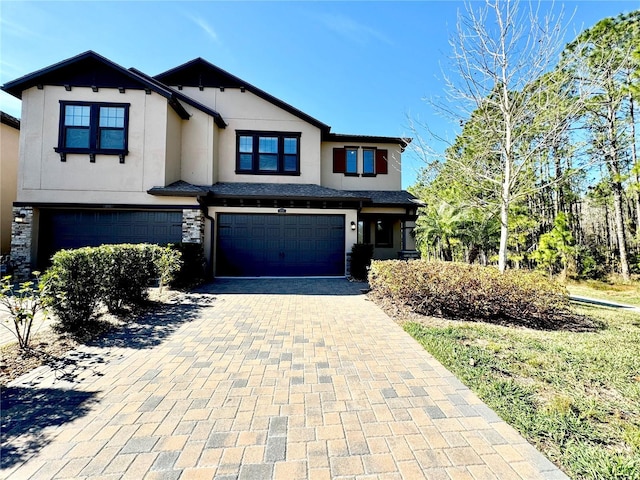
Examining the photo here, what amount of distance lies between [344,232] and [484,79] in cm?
653

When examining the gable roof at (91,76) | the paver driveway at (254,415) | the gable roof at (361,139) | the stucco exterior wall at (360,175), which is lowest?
the paver driveway at (254,415)

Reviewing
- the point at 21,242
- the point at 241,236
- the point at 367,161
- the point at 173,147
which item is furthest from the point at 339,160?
the point at 21,242

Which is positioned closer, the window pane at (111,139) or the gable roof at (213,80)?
the window pane at (111,139)

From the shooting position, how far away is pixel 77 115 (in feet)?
33.4

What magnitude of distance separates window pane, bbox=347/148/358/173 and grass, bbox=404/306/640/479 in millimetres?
9892

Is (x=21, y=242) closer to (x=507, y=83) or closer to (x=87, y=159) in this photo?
(x=87, y=159)

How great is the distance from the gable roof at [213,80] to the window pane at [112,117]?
330 centimetres

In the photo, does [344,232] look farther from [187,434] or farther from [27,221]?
[27,221]

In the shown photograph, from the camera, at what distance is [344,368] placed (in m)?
3.56

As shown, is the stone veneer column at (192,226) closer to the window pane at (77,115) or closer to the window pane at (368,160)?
the window pane at (77,115)

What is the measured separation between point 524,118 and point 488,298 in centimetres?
481

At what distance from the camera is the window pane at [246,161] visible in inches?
499

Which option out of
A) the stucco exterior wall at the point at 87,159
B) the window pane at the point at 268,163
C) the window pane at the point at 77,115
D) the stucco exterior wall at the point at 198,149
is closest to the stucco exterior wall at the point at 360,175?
the window pane at the point at 268,163

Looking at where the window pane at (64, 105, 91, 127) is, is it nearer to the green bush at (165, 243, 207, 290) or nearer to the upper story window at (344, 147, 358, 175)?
the green bush at (165, 243, 207, 290)
